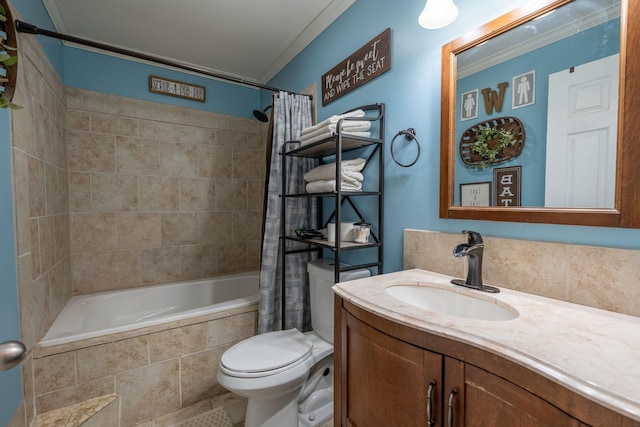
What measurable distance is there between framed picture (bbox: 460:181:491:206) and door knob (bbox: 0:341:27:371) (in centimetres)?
131

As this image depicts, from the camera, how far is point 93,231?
7.10ft

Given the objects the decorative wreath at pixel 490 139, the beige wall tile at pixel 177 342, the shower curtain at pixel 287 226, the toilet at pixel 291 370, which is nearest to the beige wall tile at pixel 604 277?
the decorative wreath at pixel 490 139

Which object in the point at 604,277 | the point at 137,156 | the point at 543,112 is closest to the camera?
the point at 604,277

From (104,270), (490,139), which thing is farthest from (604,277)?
(104,270)

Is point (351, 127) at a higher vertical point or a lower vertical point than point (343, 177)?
higher

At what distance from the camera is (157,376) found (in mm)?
1607

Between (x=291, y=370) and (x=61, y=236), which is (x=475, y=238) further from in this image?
(x=61, y=236)

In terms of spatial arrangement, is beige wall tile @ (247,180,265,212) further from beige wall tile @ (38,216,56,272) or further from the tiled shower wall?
beige wall tile @ (38,216,56,272)

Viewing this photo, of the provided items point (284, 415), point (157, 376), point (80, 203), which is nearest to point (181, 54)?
point (80, 203)

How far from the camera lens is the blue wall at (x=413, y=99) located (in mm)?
1060

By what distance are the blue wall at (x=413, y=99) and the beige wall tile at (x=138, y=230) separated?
6.47 ft

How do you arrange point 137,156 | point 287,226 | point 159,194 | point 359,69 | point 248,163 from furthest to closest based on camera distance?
point 248,163, point 159,194, point 137,156, point 287,226, point 359,69

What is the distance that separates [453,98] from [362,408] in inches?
47.1

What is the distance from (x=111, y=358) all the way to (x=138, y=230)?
1134 mm
